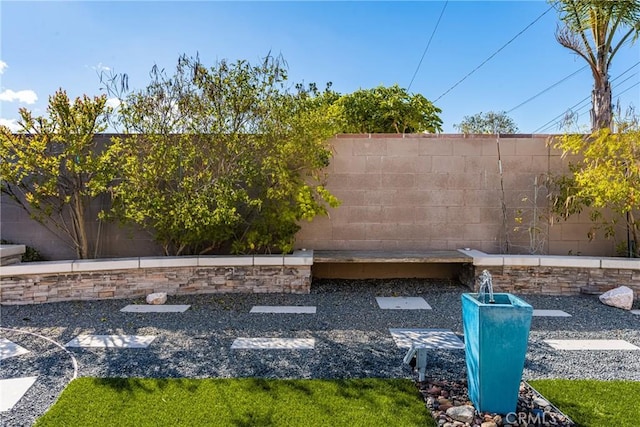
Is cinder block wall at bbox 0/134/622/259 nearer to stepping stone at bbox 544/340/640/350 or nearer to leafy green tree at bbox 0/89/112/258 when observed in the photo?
leafy green tree at bbox 0/89/112/258

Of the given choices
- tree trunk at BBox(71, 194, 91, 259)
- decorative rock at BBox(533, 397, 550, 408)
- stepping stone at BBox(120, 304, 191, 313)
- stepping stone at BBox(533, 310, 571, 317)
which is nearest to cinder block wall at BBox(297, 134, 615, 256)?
stepping stone at BBox(533, 310, 571, 317)

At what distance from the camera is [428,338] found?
4.07 metres

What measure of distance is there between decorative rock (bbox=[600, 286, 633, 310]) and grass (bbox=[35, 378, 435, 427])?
3.90 metres

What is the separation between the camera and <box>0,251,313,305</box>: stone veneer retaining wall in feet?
17.3

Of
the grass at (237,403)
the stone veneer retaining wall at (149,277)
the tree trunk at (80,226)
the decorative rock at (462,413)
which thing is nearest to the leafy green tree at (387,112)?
the stone veneer retaining wall at (149,277)

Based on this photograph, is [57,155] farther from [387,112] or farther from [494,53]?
[494,53]

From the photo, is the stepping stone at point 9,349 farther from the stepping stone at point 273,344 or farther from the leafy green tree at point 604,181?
the leafy green tree at point 604,181

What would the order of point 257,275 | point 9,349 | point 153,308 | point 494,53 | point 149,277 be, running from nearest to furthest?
point 9,349 → point 153,308 → point 149,277 → point 257,275 → point 494,53

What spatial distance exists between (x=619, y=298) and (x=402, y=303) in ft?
9.30

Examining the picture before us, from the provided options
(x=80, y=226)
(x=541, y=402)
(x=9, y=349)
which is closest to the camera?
(x=541, y=402)

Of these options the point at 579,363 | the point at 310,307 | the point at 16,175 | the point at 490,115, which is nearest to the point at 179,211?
the point at 310,307

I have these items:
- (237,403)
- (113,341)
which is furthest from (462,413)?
(113,341)

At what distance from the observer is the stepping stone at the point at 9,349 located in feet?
11.9

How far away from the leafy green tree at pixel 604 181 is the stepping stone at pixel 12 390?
6896 mm
